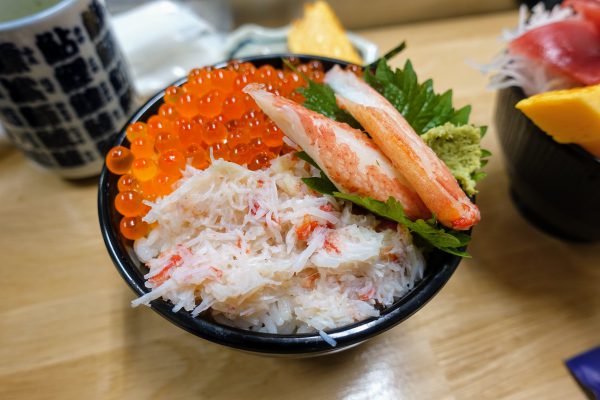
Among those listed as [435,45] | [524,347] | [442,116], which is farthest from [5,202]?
[435,45]

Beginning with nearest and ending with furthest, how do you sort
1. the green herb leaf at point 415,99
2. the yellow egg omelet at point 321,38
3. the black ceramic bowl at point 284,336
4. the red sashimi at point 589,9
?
the black ceramic bowl at point 284,336
the green herb leaf at point 415,99
the red sashimi at point 589,9
the yellow egg omelet at point 321,38

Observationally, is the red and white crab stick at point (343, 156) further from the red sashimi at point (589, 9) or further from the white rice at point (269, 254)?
Answer: the red sashimi at point (589, 9)

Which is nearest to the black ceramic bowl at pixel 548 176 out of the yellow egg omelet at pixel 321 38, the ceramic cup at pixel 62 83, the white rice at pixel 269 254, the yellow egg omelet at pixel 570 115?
the yellow egg omelet at pixel 570 115

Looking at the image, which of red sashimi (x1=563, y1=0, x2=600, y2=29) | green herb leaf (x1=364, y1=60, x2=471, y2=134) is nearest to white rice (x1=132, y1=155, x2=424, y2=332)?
green herb leaf (x1=364, y1=60, x2=471, y2=134)

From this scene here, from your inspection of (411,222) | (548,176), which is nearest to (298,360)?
(411,222)

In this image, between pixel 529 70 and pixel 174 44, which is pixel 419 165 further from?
pixel 174 44

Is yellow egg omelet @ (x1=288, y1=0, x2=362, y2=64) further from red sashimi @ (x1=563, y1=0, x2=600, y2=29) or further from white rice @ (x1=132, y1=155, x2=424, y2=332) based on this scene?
white rice @ (x1=132, y1=155, x2=424, y2=332)
